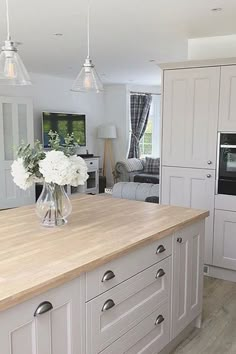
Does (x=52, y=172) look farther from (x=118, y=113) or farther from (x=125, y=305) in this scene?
(x=118, y=113)

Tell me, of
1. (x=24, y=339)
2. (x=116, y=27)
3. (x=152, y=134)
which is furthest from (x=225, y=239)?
(x=152, y=134)

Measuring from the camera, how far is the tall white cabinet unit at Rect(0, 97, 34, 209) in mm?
6559

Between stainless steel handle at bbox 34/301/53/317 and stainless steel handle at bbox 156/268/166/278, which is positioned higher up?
stainless steel handle at bbox 34/301/53/317

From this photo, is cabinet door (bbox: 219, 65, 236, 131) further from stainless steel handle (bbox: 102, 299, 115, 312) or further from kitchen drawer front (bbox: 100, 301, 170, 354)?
stainless steel handle (bbox: 102, 299, 115, 312)

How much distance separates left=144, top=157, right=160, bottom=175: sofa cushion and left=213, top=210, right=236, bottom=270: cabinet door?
4.99 meters

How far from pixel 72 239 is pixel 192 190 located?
2.17 metres

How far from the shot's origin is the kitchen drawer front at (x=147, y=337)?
2.00 m

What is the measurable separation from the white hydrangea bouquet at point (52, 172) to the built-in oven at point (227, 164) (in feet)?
6.25

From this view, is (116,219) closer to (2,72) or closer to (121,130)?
(2,72)

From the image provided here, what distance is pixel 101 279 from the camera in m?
1.83

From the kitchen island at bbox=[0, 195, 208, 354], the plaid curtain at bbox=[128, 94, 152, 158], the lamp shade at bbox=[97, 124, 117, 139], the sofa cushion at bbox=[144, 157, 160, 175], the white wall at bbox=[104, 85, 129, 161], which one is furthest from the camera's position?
the plaid curtain at bbox=[128, 94, 152, 158]

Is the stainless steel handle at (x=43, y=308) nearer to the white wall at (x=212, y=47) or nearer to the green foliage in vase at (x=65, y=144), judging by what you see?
the green foliage in vase at (x=65, y=144)

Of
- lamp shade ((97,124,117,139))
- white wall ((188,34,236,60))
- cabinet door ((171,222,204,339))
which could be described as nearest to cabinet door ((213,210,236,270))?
cabinet door ((171,222,204,339))

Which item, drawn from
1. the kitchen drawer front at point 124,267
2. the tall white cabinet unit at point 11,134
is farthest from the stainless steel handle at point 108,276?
the tall white cabinet unit at point 11,134
